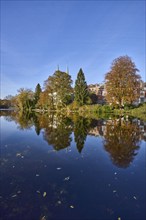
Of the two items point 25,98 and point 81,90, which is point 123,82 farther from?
point 25,98

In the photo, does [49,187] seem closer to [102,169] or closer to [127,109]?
[102,169]

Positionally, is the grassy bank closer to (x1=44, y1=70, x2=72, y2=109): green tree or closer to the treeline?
the treeline

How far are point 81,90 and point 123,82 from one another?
18.6 meters

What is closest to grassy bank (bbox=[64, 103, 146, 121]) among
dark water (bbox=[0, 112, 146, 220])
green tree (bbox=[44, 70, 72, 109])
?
green tree (bbox=[44, 70, 72, 109])

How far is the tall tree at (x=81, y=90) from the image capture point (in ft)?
181

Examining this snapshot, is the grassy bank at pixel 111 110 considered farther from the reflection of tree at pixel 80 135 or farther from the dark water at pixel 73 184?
the dark water at pixel 73 184

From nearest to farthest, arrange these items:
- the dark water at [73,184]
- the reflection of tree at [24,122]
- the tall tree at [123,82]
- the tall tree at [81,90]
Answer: the dark water at [73,184] < the reflection of tree at [24,122] < the tall tree at [123,82] < the tall tree at [81,90]

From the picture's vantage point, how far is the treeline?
38688 mm

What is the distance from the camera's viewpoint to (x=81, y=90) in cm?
5575

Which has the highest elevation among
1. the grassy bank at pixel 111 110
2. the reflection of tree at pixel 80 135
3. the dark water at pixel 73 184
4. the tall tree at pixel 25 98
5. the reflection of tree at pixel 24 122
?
the tall tree at pixel 25 98

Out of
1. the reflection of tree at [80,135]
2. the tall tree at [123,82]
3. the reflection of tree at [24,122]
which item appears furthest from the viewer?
the tall tree at [123,82]

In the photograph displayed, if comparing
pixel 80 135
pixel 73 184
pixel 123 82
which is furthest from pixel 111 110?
pixel 73 184

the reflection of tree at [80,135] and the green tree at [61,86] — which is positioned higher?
the green tree at [61,86]

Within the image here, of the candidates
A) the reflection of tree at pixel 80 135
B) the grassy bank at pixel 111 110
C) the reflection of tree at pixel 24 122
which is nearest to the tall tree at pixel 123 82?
the grassy bank at pixel 111 110
